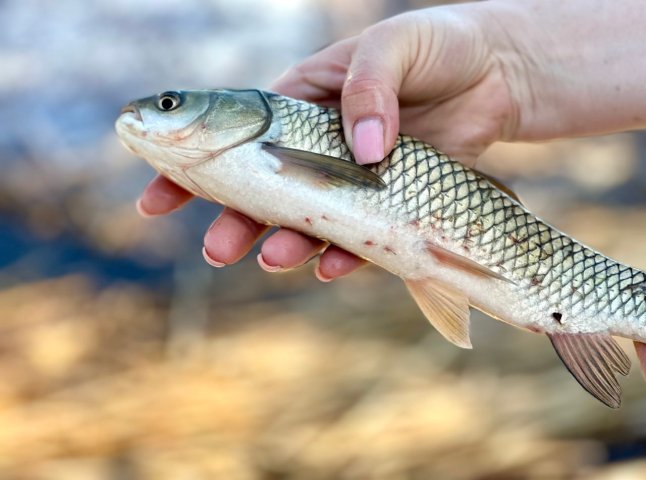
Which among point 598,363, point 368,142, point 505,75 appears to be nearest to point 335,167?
point 368,142

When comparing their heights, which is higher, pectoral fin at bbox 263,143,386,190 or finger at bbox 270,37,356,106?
pectoral fin at bbox 263,143,386,190

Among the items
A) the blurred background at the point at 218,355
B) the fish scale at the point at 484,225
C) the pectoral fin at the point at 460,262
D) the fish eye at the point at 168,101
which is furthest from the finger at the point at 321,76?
the blurred background at the point at 218,355

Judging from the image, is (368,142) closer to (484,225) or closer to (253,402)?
(484,225)

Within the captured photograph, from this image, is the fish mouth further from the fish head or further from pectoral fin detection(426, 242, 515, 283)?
pectoral fin detection(426, 242, 515, 283)

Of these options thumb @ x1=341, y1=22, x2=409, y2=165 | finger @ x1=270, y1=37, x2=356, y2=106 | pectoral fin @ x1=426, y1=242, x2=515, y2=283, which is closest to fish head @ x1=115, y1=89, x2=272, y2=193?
thumb @ x1=341, y1=22, x2=409, y2=165

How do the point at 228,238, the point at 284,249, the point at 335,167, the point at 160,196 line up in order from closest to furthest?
the point at 335,167 < the point at 284,249 < the point at 228,238 < the point at 160,196

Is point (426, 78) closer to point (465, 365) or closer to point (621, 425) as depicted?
point (465, 365)
